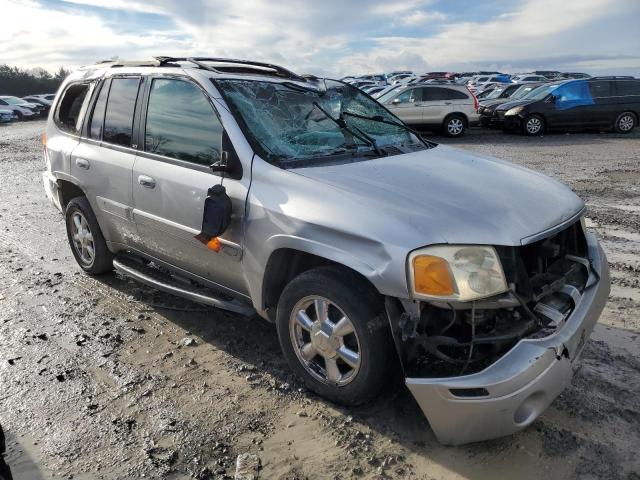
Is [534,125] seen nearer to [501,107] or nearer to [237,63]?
[501,107]

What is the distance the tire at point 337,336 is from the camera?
8.75ft

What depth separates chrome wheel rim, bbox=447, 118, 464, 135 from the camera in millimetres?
16314

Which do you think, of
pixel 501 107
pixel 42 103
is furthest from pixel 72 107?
pixel 42 103

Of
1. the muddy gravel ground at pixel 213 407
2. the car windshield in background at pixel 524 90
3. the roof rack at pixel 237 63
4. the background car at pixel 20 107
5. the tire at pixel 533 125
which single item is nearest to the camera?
the muddy gravel ground at pixel 213 407

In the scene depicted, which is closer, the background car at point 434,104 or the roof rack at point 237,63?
the roof rack at point 237,63

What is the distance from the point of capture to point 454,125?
1636 cm

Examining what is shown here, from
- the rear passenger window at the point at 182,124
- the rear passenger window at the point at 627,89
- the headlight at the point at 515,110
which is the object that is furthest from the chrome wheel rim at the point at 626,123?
the rear passenger window at the point at 182,124

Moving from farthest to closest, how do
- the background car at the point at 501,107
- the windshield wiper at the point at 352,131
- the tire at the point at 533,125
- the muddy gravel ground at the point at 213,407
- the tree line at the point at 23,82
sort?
the tree line at the point at 23,82 < the background car at the point at 501,107 < the tire at the point at 533,125 < the windshield wiper at the point at 352,131 < the muddy gravel ground at the point at 213,407

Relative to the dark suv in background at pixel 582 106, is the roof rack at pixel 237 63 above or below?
above

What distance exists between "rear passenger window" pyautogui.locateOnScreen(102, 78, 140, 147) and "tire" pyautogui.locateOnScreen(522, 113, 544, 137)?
14311 millimetres

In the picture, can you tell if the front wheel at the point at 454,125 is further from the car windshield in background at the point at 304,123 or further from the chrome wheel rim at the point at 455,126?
the car windshield in background at the point at 304,123

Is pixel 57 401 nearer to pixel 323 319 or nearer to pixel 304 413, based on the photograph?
pixel 304 413

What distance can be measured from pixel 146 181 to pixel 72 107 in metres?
1.75

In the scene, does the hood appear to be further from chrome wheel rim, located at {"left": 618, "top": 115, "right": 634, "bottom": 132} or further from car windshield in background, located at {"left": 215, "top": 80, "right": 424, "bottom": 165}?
chrome wheel rim, located at {"left": 618, "top": 115, "right": 634, "bottom": 132}
